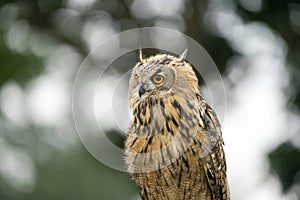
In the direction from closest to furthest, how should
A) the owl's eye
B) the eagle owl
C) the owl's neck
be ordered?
the owl's eye → the eagle owl → the owl's neck

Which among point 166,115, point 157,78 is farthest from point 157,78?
point 166,115

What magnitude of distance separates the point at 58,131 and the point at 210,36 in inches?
101

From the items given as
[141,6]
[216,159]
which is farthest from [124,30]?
[216,159]

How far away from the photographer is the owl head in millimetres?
4680

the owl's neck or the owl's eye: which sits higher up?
the owl's eye

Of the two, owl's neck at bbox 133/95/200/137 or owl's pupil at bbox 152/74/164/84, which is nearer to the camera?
owl's pupil at bbox 152/74/164/84

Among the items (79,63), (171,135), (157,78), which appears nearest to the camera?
(157,78)

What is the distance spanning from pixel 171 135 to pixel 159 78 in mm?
454

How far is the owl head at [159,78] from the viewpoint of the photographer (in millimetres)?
4680

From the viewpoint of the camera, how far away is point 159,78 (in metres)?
4.73

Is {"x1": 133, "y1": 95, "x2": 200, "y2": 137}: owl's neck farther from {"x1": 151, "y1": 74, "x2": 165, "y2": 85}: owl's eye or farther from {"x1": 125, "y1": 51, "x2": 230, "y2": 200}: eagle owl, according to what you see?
{"x1": 151, "y1": 74, "x2": 165, "y2": 85}: owl's eye

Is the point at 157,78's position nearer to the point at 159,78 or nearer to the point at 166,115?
the point at 159,78

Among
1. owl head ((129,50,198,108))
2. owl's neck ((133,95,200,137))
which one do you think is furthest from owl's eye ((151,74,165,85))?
owl's neck ((133,95,200,137))

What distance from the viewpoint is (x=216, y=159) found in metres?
5.22
